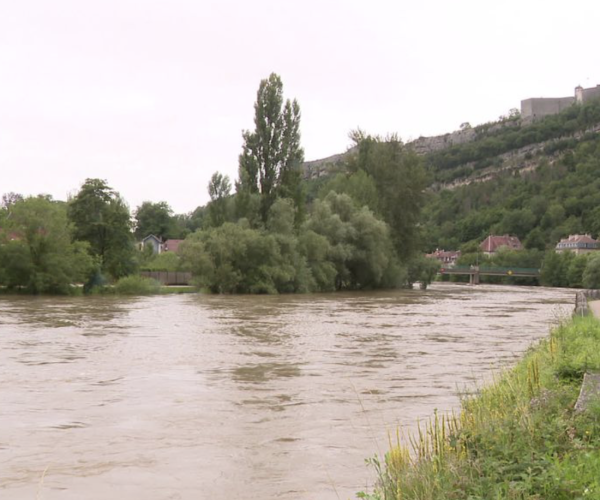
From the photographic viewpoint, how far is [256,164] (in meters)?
54.7

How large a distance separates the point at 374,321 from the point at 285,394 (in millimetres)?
17387

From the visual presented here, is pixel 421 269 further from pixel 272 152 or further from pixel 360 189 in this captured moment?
pixel 272 152

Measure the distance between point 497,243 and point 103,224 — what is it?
Result: 11715 centimetres

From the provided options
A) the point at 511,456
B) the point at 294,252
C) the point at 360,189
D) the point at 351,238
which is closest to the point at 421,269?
the point at 360,189

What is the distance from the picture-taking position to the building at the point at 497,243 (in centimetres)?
15498

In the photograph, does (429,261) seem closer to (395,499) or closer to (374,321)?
(374,321)

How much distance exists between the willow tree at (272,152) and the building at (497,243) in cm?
10334

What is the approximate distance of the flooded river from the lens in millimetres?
7836

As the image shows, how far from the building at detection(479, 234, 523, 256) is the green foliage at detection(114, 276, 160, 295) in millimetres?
108849

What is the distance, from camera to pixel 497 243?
522ft

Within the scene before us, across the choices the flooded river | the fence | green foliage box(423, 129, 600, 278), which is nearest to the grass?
the flooded river

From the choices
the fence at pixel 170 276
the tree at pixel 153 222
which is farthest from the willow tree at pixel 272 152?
the tree at pixel 153 222

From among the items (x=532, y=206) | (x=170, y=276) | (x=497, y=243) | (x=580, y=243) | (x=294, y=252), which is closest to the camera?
(x=294, y=252)

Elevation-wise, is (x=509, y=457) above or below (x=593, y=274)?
above
